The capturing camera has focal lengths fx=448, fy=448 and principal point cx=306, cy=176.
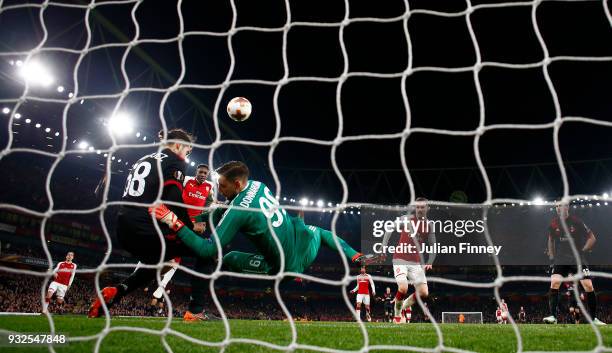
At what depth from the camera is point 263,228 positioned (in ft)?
13.2

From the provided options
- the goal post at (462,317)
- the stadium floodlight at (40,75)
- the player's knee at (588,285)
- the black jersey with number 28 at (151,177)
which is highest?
the stadium floodlight at (40,75)

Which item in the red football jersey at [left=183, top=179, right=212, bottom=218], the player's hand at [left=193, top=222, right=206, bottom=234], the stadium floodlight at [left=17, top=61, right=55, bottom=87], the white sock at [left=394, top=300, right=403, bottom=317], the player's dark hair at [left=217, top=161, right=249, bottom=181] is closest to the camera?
the player's dark hair at [left=217, top=161, right=249, bottom=181]

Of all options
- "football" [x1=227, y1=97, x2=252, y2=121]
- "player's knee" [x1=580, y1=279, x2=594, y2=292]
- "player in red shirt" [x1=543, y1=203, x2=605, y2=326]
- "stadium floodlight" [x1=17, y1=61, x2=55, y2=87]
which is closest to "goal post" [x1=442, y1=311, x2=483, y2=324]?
"player in red shirt" [x1=543, y1=203, x2=605, y2=326]

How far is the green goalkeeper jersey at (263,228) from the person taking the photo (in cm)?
376

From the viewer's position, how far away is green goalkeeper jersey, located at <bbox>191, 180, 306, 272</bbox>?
148 inches

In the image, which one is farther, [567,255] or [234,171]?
[567,255]

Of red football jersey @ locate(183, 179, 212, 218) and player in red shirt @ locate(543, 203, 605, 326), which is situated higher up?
red football jersey @ locate(183, 179, 212, 218)

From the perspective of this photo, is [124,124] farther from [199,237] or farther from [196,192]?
[199,237]

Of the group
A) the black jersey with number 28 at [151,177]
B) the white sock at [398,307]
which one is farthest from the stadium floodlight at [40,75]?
the white sock at [398,307]

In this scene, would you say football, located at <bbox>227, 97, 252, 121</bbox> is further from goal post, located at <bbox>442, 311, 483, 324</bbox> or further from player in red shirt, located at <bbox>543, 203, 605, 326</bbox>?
goal post, located at <bbox>442, 311, 483, 324</bbox>

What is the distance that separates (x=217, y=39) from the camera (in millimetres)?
13602

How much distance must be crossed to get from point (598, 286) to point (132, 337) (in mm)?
30612

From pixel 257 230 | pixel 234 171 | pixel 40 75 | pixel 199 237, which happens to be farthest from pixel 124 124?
pixel 199 237

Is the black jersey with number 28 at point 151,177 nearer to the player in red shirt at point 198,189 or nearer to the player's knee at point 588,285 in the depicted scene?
the player in red shirt at point 198,189
